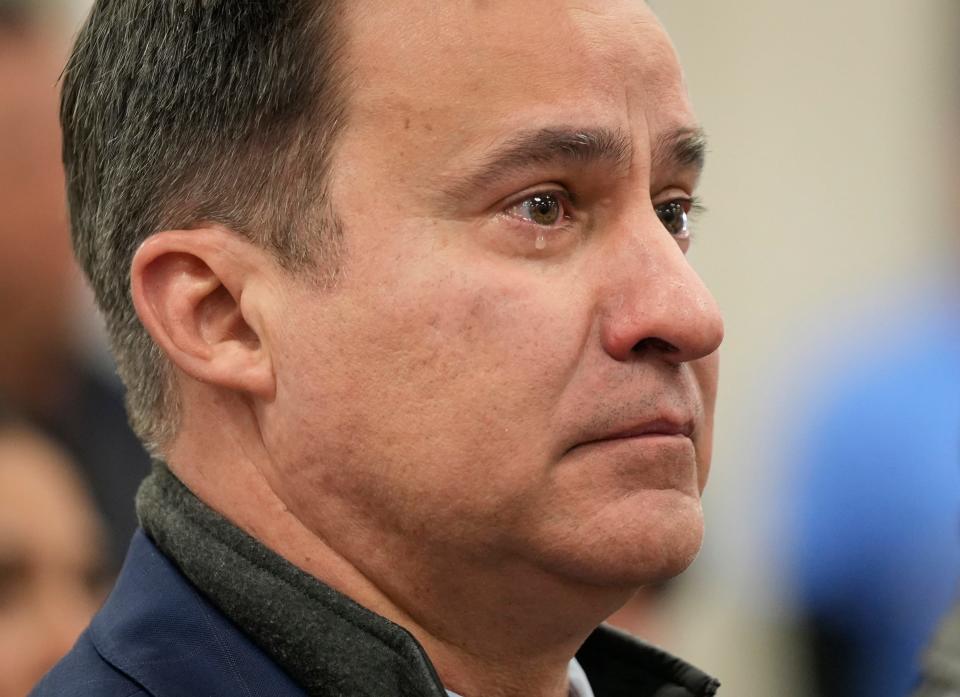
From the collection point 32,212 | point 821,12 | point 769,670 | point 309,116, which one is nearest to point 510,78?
point 309,116

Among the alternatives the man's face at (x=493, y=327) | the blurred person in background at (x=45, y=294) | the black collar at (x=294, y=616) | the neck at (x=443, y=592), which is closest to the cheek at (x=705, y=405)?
the man's face at (x=493, y=327)

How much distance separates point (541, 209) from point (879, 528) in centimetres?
209

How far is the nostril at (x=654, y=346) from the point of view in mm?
1925

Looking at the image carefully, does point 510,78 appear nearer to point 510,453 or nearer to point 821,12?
point 510,453

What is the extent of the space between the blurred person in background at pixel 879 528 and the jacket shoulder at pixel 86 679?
2.17 meters

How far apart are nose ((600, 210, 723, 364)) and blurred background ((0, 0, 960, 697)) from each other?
4.75 feet

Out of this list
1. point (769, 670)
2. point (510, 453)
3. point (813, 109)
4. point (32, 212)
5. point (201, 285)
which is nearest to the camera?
point (510, 453)

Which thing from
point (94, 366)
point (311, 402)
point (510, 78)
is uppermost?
point (510, 78)

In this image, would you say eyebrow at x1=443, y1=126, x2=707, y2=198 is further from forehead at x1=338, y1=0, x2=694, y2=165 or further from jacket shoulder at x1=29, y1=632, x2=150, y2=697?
jacket shoulder at x1=29, y1=632, x2=150, y2=697

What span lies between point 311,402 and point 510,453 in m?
0.26

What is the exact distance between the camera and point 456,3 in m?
1.96

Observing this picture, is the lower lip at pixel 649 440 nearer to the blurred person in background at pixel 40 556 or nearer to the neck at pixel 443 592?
the neck at pixel 443 592

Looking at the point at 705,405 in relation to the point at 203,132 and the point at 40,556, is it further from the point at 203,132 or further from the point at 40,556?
the point at 40,556

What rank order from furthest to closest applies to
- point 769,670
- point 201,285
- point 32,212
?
1. point 769,670
2. point 32,212
3. point 201,285
